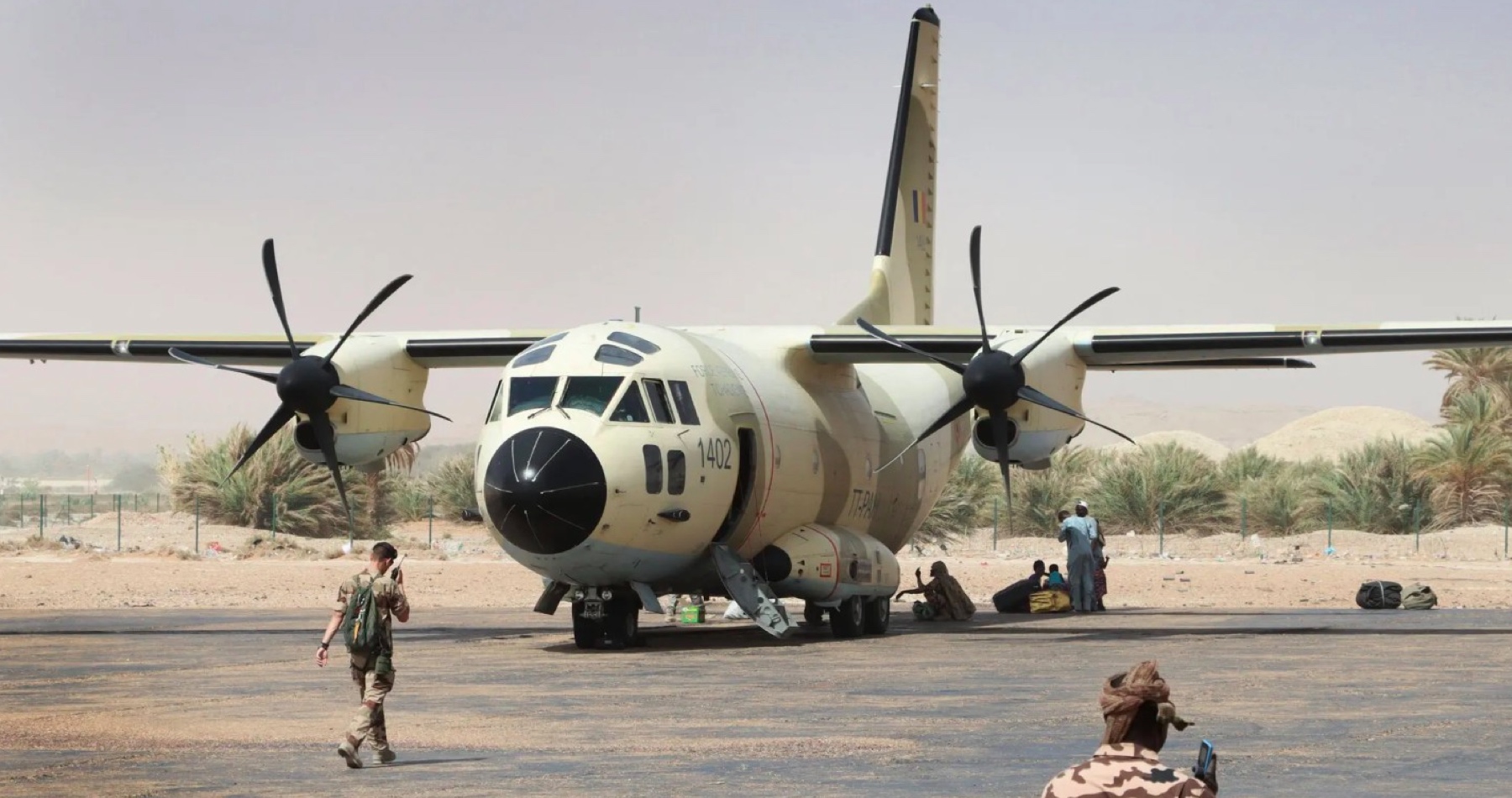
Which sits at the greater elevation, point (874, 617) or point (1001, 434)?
point (1001, 434)

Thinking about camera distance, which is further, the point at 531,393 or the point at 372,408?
the point at 372,408

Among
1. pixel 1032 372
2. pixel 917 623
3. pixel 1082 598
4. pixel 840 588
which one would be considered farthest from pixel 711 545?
pixel 1082 598

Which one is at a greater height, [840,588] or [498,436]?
[498,436]

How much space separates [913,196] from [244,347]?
36.8 feet

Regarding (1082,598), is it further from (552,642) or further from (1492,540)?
(1492,540)

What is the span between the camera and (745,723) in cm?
1396

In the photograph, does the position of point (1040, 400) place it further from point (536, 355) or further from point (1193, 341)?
point (536, 355)

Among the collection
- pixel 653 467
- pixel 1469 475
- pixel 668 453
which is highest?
pixel 1469 475

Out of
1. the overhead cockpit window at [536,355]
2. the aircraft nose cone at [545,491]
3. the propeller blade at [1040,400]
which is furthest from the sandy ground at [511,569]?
the aircraft nose cone at [545,491]

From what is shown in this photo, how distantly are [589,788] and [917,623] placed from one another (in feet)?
59.3

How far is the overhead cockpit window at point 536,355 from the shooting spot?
2158 cm

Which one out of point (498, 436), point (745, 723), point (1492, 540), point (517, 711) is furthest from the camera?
point (1492, 540)

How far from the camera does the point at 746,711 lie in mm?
14781

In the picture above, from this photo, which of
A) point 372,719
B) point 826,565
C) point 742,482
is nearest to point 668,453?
point 742,482
